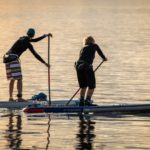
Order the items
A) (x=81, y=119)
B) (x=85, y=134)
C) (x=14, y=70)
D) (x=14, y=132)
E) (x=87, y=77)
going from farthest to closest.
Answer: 1. (x=14, y=70)
2. (x=87, y=77)
3. (x=81, y=119)
4. (x=14, y=132)
5. (x=85, y=134)

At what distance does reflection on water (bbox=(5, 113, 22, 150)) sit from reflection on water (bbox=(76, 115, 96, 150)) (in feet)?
4.36

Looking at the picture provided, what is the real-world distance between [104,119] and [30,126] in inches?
88.4

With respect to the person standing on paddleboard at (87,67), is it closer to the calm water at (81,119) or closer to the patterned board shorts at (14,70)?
the calm water at (81,119)

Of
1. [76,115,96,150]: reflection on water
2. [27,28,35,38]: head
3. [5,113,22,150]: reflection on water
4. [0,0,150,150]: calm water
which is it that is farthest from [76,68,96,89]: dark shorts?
[5,113,22,150]: reflection on water

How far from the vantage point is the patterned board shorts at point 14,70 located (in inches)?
1131

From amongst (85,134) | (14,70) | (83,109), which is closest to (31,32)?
(14,70)

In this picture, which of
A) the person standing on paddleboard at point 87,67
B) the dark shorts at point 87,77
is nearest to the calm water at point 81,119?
the person standing on paddleboard at point 87,67

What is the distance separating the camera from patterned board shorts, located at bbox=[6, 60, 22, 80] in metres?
28.7

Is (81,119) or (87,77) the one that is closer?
(81,119)

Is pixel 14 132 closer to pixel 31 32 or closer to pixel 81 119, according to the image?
pixel 81 119

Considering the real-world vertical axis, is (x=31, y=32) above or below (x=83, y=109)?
above

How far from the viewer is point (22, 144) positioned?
75.1 ft

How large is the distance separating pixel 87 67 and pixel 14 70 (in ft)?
6.97

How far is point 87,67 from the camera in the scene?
1102 inches
